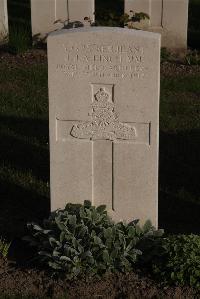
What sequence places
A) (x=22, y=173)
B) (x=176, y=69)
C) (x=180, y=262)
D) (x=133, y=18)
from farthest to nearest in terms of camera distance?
1. (x=133, y=18)
2. (x=176, y=69)
3. (x=22, y=173)
4. (x=180, y=262)

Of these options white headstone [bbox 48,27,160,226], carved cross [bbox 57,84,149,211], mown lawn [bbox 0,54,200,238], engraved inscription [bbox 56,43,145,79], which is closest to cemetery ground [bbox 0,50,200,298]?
mown lawn [bbox 0,54,200,238]

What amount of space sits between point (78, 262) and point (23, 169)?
2.28 m

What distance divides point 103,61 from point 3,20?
6.53m

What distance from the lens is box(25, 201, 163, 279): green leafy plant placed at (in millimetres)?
5414

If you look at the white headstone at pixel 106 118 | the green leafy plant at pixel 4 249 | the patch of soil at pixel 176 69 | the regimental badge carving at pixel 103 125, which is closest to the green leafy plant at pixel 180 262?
the white headstone at pixel 106 118

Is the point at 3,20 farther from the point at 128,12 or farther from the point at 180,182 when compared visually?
the point at 180,182

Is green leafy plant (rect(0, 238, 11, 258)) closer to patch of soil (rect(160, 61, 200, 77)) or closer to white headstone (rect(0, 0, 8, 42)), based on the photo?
patch of soil (rect(160, 61, 200, 77))

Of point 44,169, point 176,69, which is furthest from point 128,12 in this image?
point 44,169

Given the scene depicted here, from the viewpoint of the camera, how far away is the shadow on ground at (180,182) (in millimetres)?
6508

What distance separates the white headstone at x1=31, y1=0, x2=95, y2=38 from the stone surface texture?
2.15 ft

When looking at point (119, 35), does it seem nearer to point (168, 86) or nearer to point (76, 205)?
point (76, 205)

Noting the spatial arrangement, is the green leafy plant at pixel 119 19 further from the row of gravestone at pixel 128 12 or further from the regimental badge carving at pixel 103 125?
the regimental badge carving at pixel 103 125

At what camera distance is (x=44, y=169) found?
7.56 metres

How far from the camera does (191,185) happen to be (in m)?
7.21
